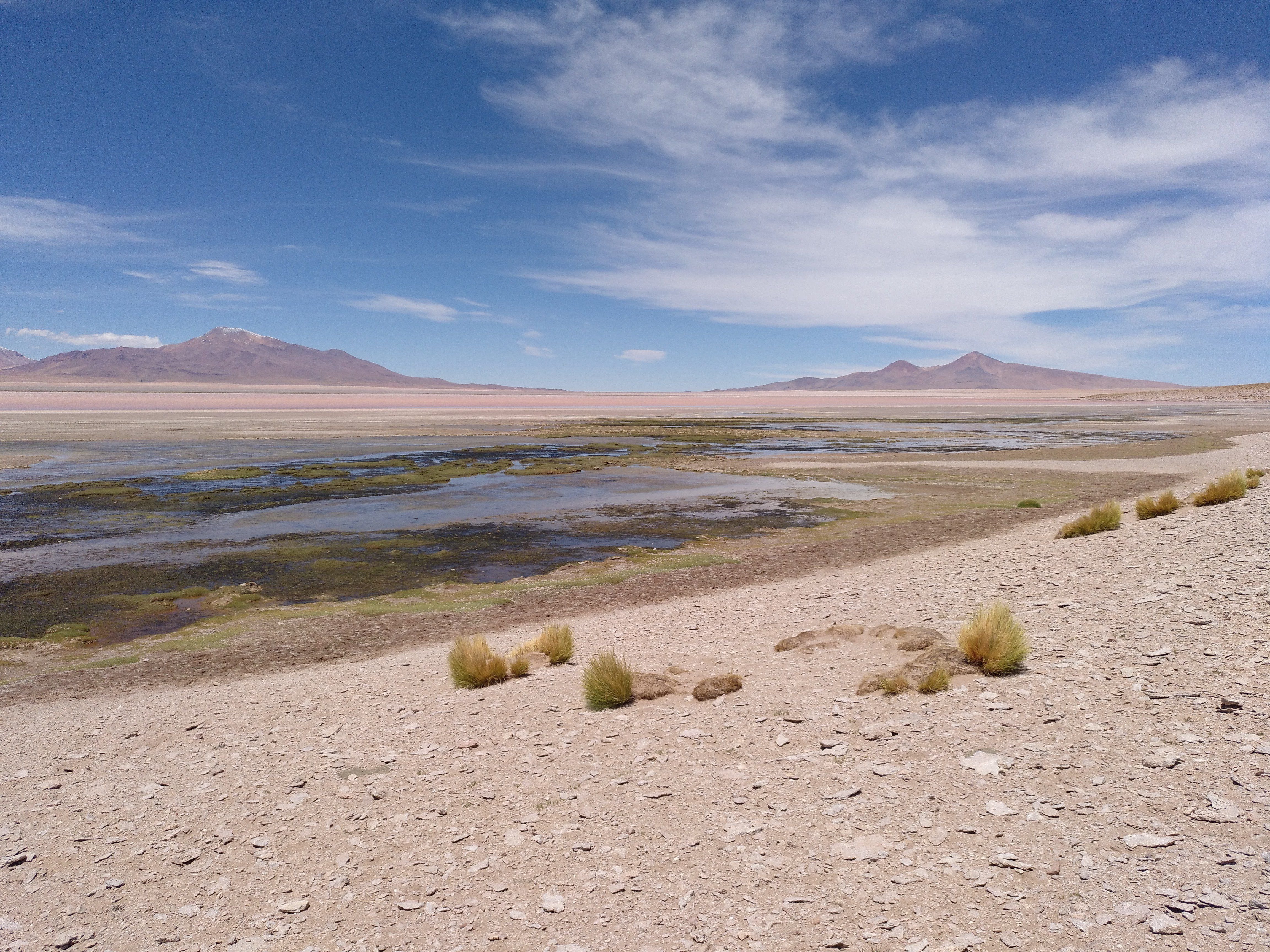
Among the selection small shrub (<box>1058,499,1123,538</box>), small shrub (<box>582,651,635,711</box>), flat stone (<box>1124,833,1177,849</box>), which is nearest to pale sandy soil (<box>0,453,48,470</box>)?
small shrub (<box>582,651,635,711</box>)

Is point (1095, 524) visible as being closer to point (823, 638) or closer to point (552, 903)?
point (823, 638)

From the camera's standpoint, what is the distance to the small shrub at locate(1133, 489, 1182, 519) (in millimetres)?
15273

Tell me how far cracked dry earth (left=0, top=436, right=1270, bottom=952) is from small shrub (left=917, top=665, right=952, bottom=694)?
99 mm

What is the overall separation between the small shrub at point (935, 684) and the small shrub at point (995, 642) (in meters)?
0.50

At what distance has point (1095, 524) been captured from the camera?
48.4 ft

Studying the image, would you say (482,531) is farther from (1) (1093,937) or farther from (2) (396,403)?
(2) (396,403)

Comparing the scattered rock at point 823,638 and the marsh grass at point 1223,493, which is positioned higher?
the marsh grass at point 1223,493

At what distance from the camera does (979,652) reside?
7.52 metres

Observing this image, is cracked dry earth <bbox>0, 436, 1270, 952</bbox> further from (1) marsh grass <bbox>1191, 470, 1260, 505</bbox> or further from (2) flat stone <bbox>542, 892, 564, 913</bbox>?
(1) marsh grass <bbox>1191, 470, 1260, 505</bbox>

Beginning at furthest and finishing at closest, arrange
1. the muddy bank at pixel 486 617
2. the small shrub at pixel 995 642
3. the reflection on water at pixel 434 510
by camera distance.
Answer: the reflection on water at pixel 434 510 < the muddy bank at pixel 486 617 < the small shrub at pixel 995 642

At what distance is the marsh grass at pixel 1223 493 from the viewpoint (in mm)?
15148

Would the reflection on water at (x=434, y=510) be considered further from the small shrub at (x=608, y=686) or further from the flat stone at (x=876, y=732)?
the flat stone at (x=876, y=732)

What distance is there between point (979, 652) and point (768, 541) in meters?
11.2

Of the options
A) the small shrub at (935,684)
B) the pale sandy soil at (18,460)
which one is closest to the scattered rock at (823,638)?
the small shrub at (935,684)
